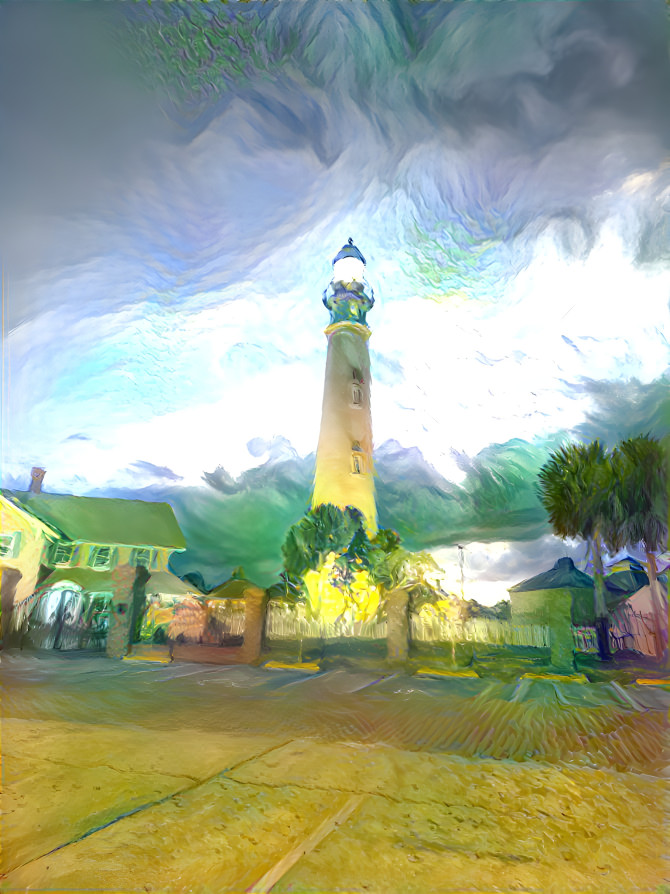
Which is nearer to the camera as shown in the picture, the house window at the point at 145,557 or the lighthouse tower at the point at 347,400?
the lighthouse tower at the point at 347,400

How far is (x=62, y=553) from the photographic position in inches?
818

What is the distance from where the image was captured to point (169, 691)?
7805 mm

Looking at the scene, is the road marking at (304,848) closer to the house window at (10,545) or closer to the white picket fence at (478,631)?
the white picket fence at (478,631)

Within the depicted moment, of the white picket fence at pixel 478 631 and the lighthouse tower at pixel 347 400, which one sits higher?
the lighthouse tower at pixel 347 400

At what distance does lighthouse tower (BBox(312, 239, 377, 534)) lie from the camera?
21.5 meters

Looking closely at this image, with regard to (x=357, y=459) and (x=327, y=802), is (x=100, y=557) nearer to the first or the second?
(x=357, y=459)

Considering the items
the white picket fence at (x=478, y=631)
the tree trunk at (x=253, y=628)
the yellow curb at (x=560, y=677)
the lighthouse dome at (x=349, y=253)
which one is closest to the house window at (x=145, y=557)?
the tree trunk at (x=253, y=628)

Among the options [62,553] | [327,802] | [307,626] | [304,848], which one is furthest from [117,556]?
[304,848]

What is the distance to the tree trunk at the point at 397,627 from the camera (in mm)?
12969

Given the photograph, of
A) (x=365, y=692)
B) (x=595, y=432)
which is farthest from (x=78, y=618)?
(x=595, y=432)

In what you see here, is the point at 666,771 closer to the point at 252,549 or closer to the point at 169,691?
the point at 169,691

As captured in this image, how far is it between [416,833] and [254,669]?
11.6 meters

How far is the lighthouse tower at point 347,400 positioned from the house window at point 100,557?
10.4 meters

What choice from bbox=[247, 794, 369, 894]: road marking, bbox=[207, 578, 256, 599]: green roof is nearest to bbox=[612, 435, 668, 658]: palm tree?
bbox=[207, 578, 256, 599]: green roof
